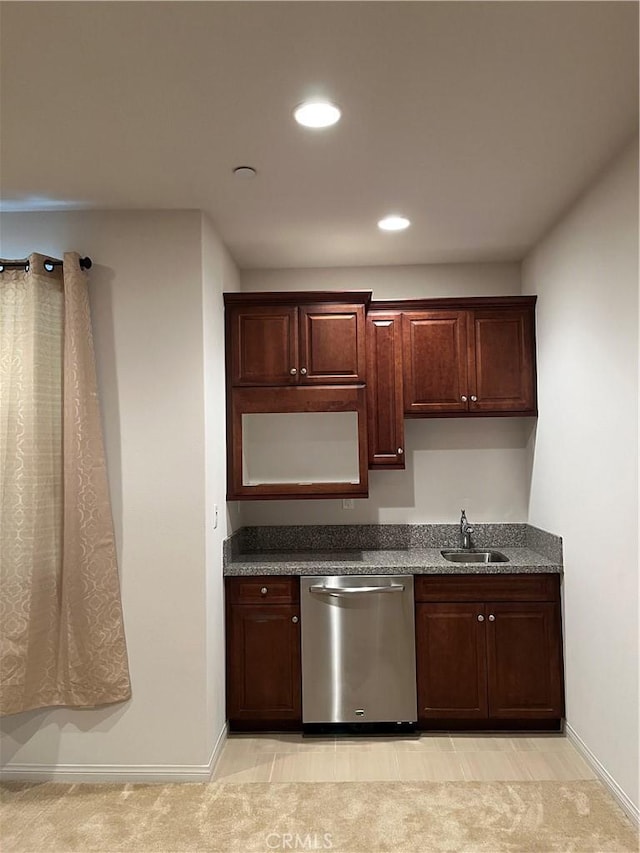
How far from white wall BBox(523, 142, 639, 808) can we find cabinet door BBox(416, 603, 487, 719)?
465 mm

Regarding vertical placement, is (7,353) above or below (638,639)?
above

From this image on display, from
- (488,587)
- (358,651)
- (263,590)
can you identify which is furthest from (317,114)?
(358,651)

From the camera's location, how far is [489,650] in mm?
3547

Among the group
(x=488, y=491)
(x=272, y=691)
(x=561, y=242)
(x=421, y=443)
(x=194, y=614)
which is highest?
(x=561, y=242)

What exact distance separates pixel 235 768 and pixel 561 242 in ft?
10.5

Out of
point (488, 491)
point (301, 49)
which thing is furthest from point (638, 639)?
point (301, 49)

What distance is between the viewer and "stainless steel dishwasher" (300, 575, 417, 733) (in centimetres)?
353

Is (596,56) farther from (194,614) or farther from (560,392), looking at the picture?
(194,614)

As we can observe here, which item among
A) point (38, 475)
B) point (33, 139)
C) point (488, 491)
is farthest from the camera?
point (488, 491)

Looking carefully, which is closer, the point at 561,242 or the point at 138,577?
the point at 138,577

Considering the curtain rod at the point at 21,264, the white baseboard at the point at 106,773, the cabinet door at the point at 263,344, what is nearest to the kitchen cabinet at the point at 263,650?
the white baseboard at the point at 106,773

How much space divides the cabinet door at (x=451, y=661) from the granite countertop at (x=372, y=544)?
0.30 m

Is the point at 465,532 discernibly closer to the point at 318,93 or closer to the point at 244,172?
the point at 244,172

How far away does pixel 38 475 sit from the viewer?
2992 millimetres
